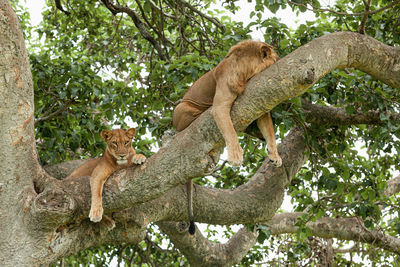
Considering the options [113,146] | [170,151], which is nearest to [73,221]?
[113,146]

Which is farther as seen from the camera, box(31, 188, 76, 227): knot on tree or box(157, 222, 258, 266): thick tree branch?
box(157, 222, 258, 266): thick tree branch

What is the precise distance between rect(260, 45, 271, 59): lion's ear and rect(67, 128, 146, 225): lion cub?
1425 mm

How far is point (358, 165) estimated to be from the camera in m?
6.17

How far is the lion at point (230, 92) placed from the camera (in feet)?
13.1

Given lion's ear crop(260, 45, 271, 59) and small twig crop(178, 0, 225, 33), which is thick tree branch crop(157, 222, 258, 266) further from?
small twig crop(178, 0, 225, 33)

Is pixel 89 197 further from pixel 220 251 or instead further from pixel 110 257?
pixel 110 257

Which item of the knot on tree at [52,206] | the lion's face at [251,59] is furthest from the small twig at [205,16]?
the knot on tree at [52,206]

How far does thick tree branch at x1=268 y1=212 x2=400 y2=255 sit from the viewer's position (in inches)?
295

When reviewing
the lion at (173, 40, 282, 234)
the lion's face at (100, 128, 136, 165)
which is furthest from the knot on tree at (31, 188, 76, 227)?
the lion at (173, 40, 282, 234)

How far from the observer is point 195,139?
3918mm

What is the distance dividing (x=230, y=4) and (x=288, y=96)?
4080mm

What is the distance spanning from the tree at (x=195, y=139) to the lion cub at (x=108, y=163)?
97mm

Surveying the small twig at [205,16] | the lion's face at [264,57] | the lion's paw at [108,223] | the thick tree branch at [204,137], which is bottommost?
the lion's paw at [108,223]

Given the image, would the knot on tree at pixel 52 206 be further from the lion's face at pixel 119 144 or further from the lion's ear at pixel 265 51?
the lion's ear at pixel 265 51
